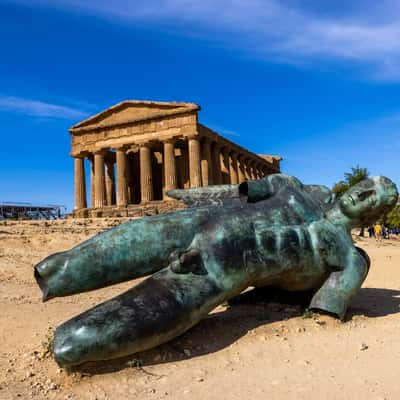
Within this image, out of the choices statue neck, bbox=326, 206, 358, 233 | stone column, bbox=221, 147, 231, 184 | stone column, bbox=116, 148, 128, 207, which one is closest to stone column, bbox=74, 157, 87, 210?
stone column, bbox=116, 148, 128, 207

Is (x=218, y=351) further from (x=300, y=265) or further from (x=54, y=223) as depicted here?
(x=54, y=223)

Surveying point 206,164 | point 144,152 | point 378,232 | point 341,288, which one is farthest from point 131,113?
point 341,288

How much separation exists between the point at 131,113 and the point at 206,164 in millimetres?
7076

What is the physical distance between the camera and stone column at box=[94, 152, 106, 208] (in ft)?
114

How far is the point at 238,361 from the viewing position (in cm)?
371

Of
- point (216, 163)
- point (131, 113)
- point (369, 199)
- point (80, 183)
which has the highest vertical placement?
point (131, 113)

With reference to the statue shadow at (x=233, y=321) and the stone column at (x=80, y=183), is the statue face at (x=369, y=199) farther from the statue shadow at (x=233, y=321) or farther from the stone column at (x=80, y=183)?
the stone column at (x=80, y=183)

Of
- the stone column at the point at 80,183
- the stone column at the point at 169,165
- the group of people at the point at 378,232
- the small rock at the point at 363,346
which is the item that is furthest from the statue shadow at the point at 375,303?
the stone column at the point at 80,183

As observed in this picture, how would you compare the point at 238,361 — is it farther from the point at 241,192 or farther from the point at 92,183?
the point at 92,183

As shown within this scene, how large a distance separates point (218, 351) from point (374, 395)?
1.38 m

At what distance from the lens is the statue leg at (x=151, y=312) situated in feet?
10.6

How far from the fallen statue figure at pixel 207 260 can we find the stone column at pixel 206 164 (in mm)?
27408

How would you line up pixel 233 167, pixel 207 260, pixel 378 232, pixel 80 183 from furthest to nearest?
pixel 233 167 < pixel 80 183 < pixel 378 232 < pixel 207 260

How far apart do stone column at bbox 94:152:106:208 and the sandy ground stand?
2956 cm
